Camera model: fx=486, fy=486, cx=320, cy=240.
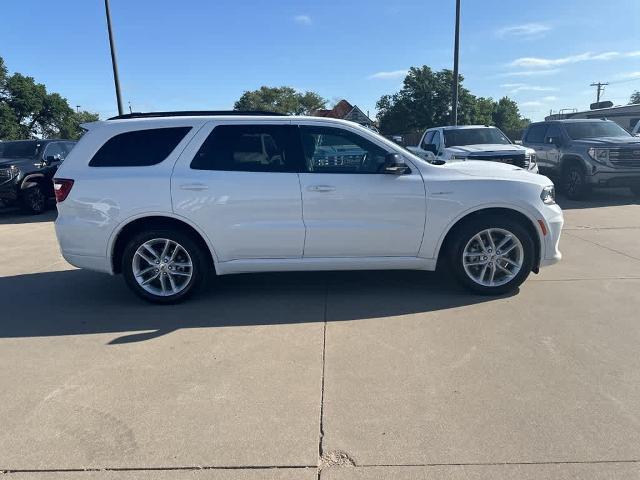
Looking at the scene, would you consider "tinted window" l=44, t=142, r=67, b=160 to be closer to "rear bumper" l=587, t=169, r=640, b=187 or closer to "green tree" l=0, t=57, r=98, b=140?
"rear bumper" l=587, t=169, r=640, b=187

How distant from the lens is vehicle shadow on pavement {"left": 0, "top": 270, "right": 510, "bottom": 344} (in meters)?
4.50

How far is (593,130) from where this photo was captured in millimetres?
12289

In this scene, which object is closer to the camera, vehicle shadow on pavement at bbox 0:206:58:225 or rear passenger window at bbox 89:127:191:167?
rear passenger window at bbox 89:127:191:167

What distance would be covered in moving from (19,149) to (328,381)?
12.7m

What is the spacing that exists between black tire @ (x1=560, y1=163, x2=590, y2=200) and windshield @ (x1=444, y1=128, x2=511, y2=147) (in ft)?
5.76

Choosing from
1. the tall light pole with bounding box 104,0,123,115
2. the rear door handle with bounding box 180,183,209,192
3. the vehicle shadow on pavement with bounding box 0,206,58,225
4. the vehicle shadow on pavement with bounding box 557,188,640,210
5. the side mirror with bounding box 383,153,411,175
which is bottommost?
the vehicle shadow on pavement with bounding box 0,206,58,225

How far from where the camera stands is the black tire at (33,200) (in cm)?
1180

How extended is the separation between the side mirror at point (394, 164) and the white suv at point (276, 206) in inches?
0.4

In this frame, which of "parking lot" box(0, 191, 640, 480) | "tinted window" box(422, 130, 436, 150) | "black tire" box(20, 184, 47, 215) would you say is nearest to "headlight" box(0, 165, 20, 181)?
"black tire" box(20, 184, 47, 215)

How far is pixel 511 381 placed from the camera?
10.8 feet

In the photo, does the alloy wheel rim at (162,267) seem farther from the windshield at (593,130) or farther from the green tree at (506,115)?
the green tree at (506,115)

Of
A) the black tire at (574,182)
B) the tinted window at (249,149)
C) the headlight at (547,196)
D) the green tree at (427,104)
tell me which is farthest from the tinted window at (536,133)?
the green tree at (427,104)

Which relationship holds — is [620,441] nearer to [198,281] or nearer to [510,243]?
[510,243]

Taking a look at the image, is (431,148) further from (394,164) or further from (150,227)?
(150,227)
